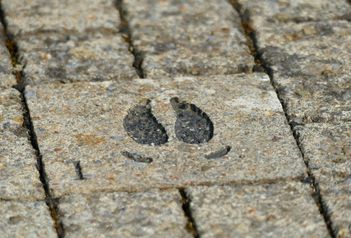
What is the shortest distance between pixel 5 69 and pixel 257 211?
1.34m

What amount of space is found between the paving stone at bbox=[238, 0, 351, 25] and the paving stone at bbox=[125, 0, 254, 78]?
0.32 feet

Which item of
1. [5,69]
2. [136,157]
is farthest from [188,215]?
[5,69]

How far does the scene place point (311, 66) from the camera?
393 cm

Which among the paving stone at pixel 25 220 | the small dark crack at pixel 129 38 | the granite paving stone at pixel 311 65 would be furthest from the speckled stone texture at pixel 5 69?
the granite paving stone at pixel 311 65

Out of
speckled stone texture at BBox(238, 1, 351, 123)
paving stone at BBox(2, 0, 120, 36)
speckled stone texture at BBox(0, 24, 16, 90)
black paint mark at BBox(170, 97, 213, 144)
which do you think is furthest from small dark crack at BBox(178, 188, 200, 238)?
paving stone at BBox(2, 0, 120, 36)

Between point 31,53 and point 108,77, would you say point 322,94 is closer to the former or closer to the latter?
point 108,77

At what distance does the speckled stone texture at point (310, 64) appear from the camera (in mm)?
3639

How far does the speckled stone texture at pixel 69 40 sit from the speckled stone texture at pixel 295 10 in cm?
62

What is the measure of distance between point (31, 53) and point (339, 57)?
1.25m

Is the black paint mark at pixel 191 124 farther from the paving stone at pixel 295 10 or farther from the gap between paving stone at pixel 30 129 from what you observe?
the paving stone at pixel 295 10

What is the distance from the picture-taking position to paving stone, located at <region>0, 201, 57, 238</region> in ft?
9.80

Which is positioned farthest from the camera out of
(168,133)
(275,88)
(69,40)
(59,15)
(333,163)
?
(59,15)

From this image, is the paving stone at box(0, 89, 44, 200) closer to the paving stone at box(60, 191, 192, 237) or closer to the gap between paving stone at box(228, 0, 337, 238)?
the paving stone at box(60, 191, 192, 237)

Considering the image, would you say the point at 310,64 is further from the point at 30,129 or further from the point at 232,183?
the point at 30,129
